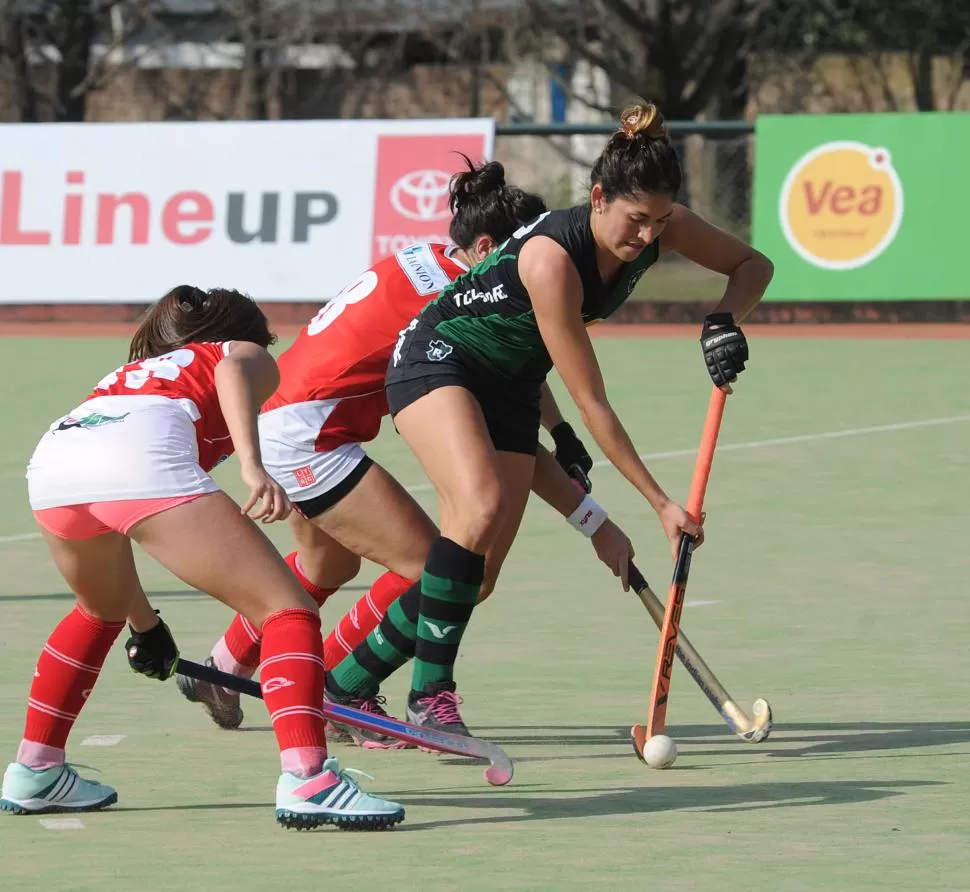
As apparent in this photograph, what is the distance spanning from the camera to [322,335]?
6.09m

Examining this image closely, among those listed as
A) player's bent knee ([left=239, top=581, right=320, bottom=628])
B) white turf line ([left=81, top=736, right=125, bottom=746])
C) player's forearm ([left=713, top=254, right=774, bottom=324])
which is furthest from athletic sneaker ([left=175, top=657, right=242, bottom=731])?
player's forearm ([left=713, top=254, right=774, bottom=324])

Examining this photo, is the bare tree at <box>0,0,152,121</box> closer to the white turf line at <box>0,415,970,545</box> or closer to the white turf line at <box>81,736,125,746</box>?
the white turf line at <box>0,415,970,545</box>

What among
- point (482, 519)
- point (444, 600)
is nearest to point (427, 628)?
point (444, 600)

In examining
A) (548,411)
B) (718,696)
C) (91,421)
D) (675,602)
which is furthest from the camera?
(548,411)

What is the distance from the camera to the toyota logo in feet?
59.1

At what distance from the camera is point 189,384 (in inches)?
196

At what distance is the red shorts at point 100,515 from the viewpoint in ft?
15.4

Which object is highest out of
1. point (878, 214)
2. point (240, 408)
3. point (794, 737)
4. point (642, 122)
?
point (642, 122)

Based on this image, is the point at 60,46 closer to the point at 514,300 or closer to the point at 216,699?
the point at 216,699

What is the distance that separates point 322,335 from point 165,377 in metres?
1.15

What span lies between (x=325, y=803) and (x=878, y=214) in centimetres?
1368

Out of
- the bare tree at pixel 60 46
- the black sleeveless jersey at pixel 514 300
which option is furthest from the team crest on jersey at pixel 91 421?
the bare tree at pixel 60 46

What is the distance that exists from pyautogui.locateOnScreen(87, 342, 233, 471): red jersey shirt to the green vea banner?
13.1 metres

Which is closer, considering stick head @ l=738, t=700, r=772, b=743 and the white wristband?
stick head @ l=738, t=700, r=772, b=743
